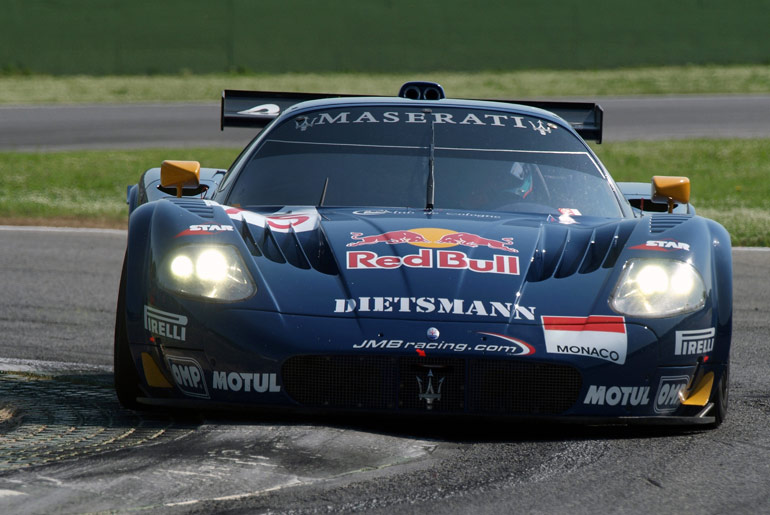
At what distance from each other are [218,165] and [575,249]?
11.7m

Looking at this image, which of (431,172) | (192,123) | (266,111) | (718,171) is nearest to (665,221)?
(431,172)

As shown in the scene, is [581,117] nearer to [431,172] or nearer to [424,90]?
[424,90]

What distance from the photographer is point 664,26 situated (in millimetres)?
30719

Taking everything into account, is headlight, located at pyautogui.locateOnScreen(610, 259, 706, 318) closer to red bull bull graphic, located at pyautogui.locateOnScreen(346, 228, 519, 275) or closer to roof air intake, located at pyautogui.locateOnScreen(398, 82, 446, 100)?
red bull bull graphic, located at pyautogui.locateOnScreen(346, 228, 519, 275)

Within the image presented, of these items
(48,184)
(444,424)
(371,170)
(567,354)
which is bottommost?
(48,184)

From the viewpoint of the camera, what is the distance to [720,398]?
4.12 metres

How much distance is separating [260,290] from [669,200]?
7.26 ft

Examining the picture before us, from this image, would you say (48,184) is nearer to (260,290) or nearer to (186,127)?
(186,127)

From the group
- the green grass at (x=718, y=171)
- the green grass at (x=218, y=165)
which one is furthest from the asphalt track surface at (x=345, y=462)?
the green grass at (x=718, y=171)

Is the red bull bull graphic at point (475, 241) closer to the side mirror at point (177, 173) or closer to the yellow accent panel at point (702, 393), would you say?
the yellow accent panel at point (702, 393)

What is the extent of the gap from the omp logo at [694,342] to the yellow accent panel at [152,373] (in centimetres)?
167

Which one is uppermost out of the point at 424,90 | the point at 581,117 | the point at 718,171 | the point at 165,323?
the point at 424,90

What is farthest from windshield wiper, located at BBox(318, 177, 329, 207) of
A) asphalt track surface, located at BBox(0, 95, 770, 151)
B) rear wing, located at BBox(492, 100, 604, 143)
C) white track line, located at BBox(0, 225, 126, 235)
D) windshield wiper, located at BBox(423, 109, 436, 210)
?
asphalt track surface, located at BBox(0, 95, 770, 151)

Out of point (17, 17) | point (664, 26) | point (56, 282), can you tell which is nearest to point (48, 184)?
point (56, 282)
